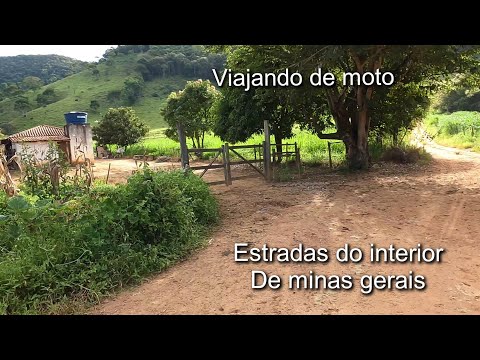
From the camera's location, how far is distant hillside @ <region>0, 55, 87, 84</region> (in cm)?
6975

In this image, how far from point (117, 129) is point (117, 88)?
1119 inches

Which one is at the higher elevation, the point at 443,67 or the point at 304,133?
the point at 443,67

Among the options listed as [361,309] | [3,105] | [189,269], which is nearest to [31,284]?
[189,269]

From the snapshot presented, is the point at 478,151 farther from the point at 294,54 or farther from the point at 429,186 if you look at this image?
the point at 294,54

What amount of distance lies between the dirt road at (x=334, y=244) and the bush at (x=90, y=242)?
371mm

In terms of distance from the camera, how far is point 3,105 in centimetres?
4897

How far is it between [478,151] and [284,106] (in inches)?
397

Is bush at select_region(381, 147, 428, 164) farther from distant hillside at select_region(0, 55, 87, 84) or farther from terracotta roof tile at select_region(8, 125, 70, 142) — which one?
distant hillside at select_region(0, 55, 87, 84)

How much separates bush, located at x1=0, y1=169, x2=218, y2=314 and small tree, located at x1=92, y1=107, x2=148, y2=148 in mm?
28546

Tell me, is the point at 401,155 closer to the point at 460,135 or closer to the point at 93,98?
the point at 460,135

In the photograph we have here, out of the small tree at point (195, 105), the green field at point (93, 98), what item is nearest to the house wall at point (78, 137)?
the small tree at point (195, 105)

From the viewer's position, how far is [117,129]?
3416 centimetres

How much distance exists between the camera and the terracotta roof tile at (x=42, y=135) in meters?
24.2

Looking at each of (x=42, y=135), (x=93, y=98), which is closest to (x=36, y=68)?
(x=93, y=98)
